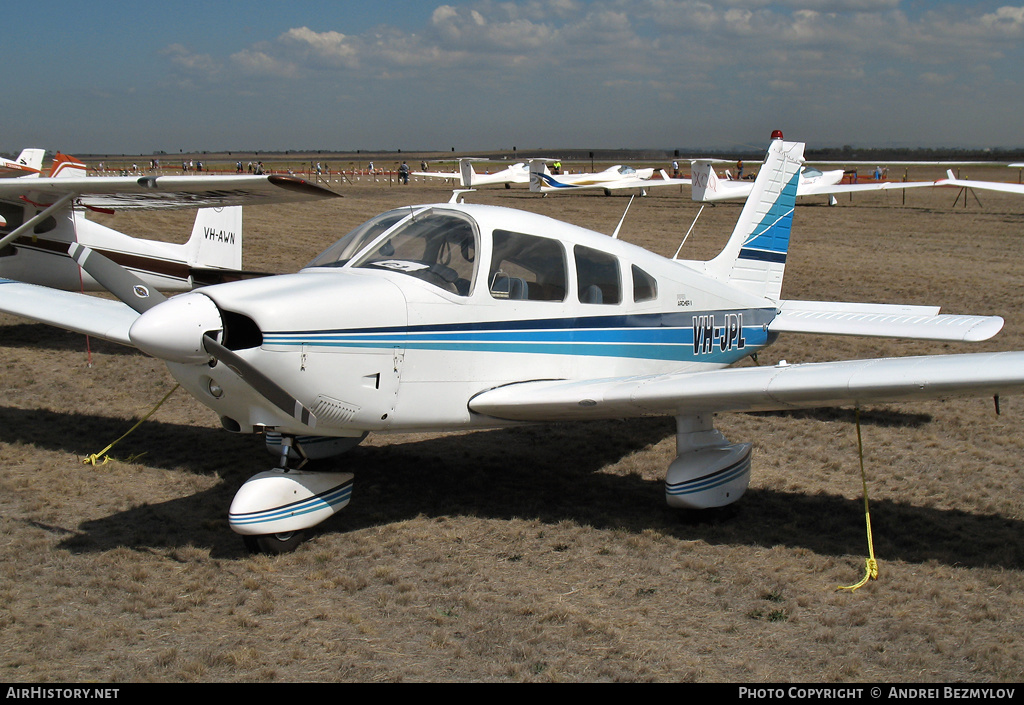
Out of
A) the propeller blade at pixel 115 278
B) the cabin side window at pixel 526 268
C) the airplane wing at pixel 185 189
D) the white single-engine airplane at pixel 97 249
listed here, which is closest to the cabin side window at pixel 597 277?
the cabin side window at pixel 526 268

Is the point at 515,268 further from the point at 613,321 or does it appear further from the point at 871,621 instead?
the point at 871,621

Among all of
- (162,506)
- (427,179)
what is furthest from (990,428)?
(427,179)

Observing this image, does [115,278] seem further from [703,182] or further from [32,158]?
[703,182]

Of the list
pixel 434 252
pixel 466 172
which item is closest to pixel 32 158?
pixel 434 252

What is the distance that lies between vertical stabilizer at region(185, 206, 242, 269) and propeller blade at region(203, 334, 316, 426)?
7924 millimetres

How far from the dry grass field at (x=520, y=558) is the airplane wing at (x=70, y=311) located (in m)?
1.04

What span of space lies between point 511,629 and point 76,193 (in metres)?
6.13

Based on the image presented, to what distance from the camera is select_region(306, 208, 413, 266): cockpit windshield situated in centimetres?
547

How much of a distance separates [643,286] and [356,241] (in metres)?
2.22

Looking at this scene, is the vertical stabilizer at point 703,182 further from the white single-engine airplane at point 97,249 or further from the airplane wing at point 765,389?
the airplane wing at point 765,389

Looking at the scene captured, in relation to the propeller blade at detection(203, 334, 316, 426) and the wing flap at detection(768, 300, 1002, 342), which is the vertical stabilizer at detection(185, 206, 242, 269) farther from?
the wing flap at detection(768, 300, 1002, 342)

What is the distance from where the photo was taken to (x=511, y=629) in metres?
4.05

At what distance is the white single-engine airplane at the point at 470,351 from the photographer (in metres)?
4.50

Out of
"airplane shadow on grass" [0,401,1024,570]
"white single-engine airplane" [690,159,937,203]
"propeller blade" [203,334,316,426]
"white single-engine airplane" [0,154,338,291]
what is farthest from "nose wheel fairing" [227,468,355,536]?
"white single-engine airplane" [690,159,937,203]
